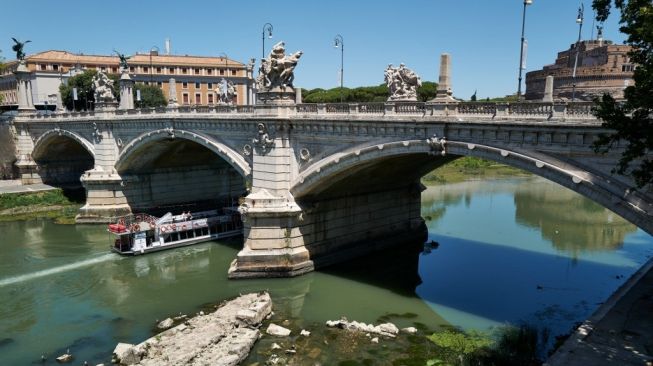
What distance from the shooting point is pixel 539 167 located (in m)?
15.7

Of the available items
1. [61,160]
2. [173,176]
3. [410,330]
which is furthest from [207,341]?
[61,160]

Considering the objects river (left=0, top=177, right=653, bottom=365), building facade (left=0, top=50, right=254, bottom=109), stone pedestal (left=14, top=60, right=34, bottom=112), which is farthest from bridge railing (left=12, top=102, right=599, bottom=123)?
building facade (left=0, top=50, right=254, bottom=109)

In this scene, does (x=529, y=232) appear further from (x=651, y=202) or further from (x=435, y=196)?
(x=651, y=202)

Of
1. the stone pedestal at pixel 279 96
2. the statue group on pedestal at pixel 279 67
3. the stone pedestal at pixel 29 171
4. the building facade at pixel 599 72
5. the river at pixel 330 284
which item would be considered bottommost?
the river at pixel 330 284

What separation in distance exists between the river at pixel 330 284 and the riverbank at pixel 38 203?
3.16 meters

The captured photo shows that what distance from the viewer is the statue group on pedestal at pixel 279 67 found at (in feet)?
77.7

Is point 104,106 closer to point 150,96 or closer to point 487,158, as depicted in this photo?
point 150,96

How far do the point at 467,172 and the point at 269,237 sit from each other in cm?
4531

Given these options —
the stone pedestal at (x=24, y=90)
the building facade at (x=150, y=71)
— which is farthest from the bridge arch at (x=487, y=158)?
the building facade at (x=150, y=71)

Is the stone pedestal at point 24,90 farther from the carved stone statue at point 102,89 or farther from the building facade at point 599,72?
the building facade at point 599,72

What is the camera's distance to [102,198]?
3794 cm

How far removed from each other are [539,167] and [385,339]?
307 inches

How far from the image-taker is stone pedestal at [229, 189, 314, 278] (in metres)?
24.1

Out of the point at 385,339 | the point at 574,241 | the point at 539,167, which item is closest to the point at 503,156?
the point at 539,167
